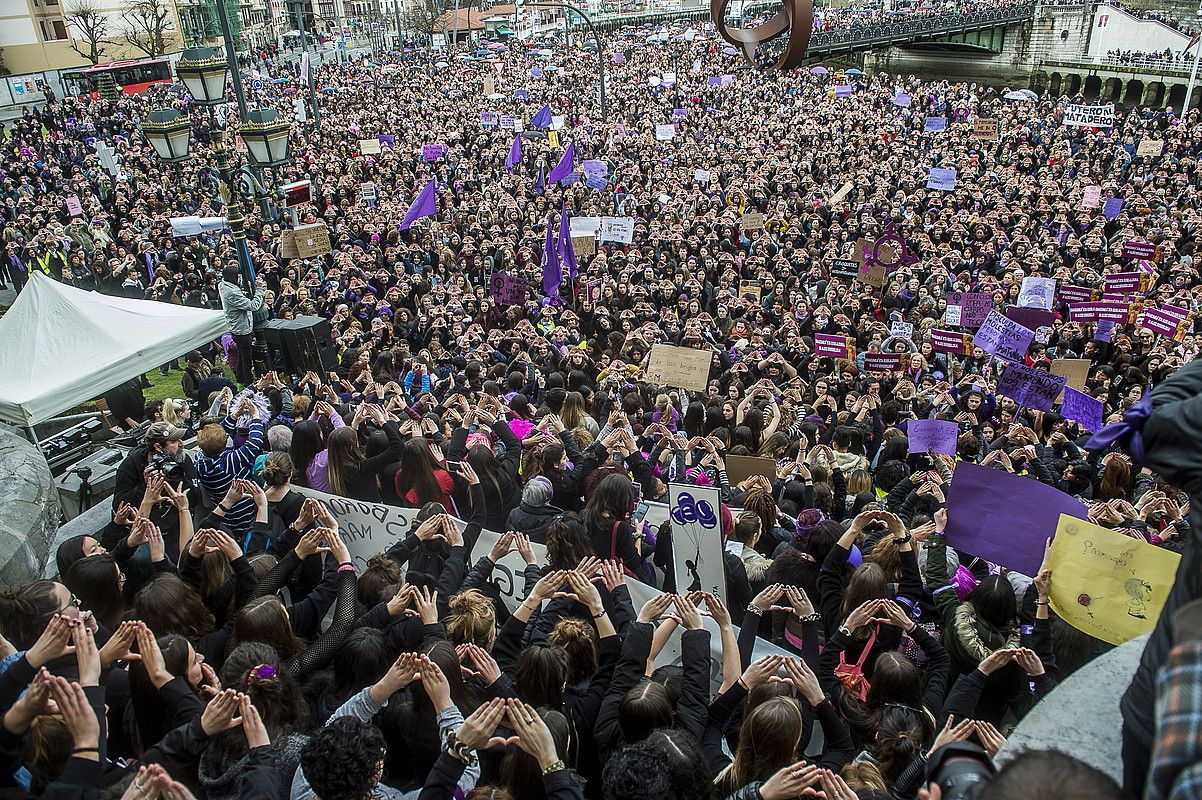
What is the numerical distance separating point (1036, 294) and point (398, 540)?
9198 millimetres

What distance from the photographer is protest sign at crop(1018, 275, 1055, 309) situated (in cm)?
1070

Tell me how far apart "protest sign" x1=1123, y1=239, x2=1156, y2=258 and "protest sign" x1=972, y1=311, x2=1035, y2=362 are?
4.83m

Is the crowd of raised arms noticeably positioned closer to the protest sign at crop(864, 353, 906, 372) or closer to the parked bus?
the protest sign at crop(864, 353, 906, 372)

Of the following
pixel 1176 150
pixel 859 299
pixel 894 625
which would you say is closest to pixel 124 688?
pixel 894 625

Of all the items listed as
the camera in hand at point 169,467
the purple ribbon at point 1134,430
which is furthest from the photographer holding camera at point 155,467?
the purple ribbon at point 1134,430

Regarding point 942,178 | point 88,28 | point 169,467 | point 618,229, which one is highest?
point 88,28

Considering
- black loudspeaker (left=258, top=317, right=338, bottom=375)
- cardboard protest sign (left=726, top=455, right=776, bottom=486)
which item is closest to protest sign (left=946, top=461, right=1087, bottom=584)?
cardboard protest sign (left=726, top=455, right=776, bottom=486)

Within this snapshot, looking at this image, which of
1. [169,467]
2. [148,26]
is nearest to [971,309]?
[169,467]

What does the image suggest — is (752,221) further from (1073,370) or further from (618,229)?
(1073,370)

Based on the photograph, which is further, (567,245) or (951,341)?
(567,245)

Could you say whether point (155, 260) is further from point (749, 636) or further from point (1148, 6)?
point (1148, 6)

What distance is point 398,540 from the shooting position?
529cm

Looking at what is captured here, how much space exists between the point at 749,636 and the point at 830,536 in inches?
38.6

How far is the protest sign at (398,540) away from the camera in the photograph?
4.40 m
